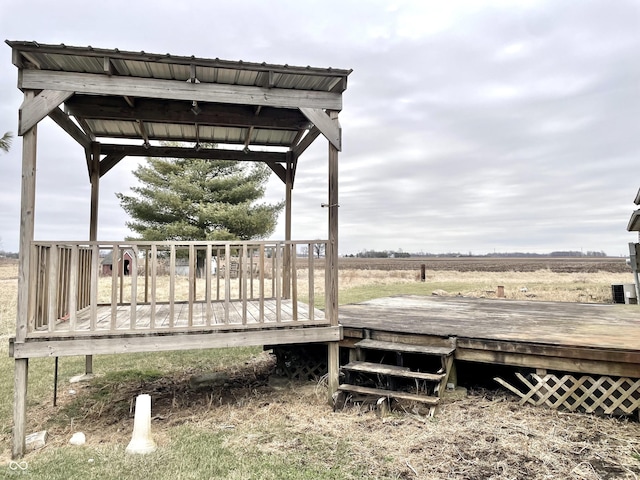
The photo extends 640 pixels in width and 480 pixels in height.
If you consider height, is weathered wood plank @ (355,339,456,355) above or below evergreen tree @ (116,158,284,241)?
below

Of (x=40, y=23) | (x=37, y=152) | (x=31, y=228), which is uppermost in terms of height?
(x=40, y=23)

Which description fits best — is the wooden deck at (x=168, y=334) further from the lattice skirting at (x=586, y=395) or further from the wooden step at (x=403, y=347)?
the lattice skirting at (x=586, y=395)

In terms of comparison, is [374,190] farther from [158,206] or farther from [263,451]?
[263,451]

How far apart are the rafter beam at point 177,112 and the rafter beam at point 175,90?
2.18 ft

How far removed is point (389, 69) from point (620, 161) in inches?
1063

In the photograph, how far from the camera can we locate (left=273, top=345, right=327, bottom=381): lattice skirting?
556 centimetres

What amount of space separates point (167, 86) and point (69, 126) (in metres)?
1.83

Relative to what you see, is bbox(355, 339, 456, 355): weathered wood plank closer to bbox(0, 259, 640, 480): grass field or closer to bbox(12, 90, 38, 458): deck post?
bbox(0, 259, 640, 480): grass field

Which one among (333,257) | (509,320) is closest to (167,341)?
(333,257)

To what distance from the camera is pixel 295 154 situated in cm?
671

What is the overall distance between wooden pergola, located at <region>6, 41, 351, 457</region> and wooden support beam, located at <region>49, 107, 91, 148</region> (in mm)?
17

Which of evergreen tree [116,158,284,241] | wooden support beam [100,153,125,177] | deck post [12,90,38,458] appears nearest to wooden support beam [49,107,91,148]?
wooden support beam [100,153,125,177]

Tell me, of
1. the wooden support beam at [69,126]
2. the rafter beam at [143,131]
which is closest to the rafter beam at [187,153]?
the rafter beam at [143,131]

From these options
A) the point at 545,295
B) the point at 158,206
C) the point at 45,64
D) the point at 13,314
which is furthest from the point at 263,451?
the point at 158,206
